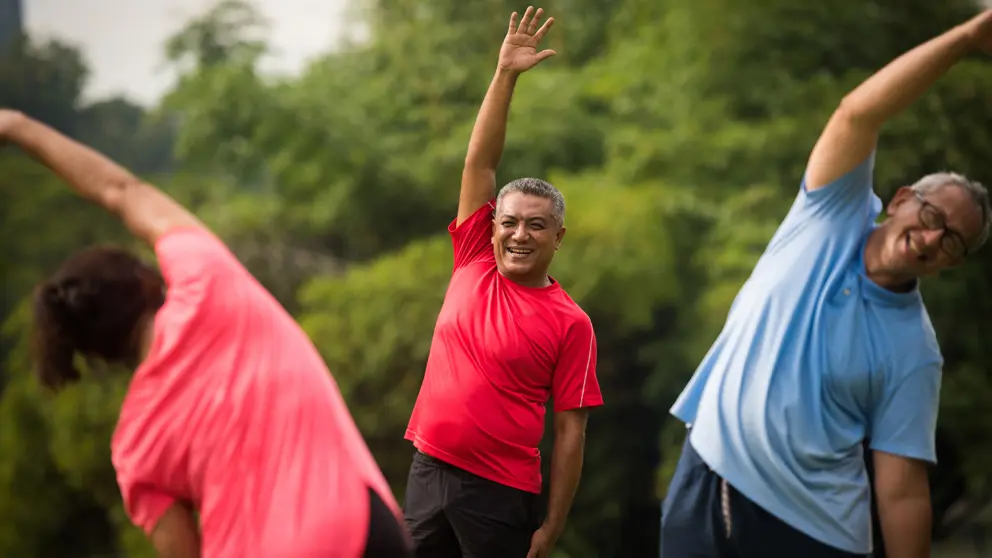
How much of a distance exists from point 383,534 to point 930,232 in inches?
44.7

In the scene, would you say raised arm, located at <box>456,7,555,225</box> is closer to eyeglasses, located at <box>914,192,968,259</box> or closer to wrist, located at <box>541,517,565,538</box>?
wrist, located at <box>541,517,565,538</box>

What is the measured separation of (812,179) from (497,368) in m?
0.74

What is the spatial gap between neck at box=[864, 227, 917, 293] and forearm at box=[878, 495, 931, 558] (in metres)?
0.39

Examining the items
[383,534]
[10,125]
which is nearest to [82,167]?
[10,125]

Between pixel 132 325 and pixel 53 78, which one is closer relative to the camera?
pixel 132 325

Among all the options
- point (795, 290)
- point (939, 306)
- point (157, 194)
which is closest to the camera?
point (157, 194)

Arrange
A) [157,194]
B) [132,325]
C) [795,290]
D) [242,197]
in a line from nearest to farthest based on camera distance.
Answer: [132,325], [157,194], [795,290], [242,197]

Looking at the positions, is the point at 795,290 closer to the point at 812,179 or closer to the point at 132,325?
the point at 812,179

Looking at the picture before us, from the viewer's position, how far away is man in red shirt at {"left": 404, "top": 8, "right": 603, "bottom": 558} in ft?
7.61

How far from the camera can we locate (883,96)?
6.38 ft

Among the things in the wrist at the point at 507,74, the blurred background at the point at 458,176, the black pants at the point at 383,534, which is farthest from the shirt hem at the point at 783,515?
the blurred background at the point at 458,176

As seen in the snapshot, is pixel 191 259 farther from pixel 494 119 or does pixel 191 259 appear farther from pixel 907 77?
pixel 907 77

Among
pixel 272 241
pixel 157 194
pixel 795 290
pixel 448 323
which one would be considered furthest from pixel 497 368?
pixel 272 241

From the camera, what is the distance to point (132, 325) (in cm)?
148
